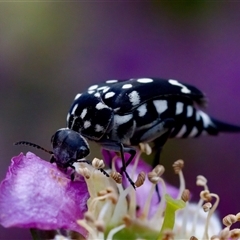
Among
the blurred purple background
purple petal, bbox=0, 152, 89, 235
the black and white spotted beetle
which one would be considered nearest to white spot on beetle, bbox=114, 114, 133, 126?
the black and white spotted beetle

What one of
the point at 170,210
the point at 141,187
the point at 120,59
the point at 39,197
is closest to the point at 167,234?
the point at 170,210

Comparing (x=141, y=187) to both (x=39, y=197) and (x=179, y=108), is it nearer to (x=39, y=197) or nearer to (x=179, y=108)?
(x=179, y=108)

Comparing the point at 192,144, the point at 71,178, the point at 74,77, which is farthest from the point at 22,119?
the point at 71,178

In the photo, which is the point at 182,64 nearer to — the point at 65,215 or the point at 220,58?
the point at 220,58

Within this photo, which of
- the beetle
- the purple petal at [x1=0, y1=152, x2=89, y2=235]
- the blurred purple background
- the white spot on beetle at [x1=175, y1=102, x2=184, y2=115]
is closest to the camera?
the purple petal at [x1=0, y1=152, x2=89, y2=235]

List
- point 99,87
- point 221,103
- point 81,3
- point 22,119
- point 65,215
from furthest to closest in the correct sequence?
point 81,3 → point 221,103 → point 22,119 → point 99,87 → point 65,215

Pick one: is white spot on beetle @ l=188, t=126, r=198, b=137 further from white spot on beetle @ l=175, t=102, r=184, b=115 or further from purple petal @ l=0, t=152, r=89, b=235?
purple petal @ l=0, t=152, r=89, b=235
